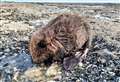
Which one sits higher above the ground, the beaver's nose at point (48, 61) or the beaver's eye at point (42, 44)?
the beaver's eye at point (42, 44)

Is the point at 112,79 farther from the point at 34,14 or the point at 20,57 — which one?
the point at 34,14

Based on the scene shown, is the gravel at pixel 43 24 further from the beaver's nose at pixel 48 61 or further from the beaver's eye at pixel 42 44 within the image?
the beaver's eye at pixel 42 44

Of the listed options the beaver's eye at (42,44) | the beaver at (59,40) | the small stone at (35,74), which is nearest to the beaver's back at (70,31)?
the beaver at (59,40)

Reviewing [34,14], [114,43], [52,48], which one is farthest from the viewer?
[34,14]

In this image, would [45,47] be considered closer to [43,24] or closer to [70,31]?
[70,31]

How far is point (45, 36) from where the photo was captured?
2.66 meters

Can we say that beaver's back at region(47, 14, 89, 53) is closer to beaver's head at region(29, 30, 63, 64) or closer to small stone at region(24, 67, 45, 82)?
beaver's head at region(29, 30, 63, 64)

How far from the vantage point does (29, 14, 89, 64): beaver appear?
264cm

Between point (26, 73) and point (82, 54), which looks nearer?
point (26, 73)

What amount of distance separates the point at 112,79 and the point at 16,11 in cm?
149

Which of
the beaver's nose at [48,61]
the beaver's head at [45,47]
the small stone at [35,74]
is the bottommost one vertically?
the small stone at [35,74]

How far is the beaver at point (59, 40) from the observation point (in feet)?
8.68

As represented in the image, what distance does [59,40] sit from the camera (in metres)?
2.69

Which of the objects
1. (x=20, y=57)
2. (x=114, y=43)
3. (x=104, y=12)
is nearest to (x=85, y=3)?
(x=104, y=12)
